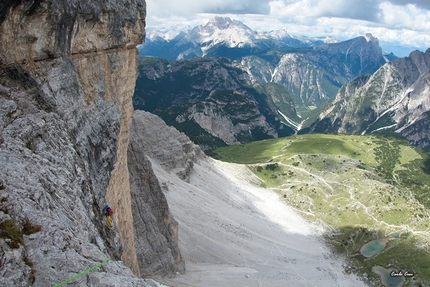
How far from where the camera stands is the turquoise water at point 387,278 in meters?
81.8

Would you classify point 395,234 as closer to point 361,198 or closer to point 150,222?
point 361,198

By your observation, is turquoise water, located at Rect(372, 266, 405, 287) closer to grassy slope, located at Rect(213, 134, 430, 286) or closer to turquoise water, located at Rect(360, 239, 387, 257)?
grassy slope, located at Rect(213, 134, 430, 286)

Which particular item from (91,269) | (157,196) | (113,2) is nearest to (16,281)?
(91,269)

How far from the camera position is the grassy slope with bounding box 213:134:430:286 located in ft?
309

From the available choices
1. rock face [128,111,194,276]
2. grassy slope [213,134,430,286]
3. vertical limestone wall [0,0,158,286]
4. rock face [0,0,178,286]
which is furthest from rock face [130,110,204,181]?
vertical limestone wall [0,0,158,286]

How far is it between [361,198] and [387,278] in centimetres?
4149

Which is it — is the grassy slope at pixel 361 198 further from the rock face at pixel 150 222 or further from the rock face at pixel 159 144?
the rock face at pixel 150 222

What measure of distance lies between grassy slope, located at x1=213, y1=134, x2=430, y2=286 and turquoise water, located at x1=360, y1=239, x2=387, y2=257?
1.26 meters

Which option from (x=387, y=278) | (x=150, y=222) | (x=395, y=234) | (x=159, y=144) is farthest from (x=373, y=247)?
(x=150, y=222)

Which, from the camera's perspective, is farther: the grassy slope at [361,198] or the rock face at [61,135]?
the grassy slope at [361,198]

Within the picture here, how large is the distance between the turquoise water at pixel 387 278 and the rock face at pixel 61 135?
2873 inches

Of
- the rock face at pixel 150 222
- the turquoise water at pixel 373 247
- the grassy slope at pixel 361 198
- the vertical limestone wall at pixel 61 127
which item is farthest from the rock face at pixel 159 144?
the vertical limestone wall at pixel 61 127

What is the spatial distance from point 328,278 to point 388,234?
37652 mm

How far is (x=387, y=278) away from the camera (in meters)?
84.4
